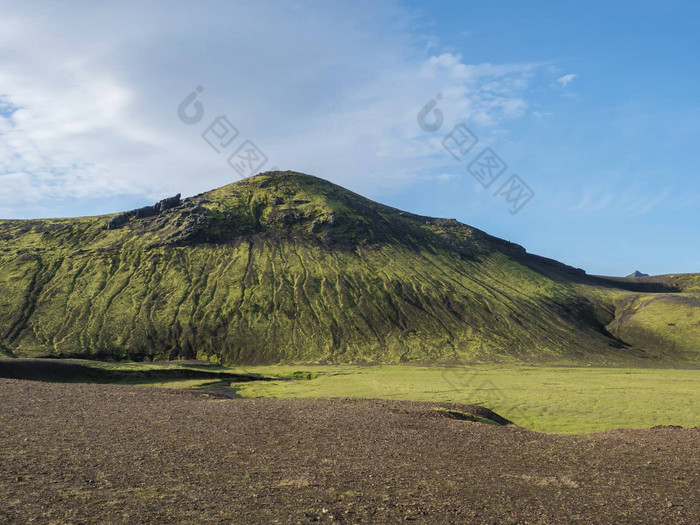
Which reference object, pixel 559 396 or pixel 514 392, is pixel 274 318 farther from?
pixel 559 396

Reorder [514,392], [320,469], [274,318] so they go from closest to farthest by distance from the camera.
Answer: [320,469] → [514,392] → [274,318]

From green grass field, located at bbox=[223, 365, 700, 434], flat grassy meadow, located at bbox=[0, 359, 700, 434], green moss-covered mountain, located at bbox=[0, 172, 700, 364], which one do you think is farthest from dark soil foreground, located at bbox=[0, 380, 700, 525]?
green moss-covered mountain, located at bbox=[0, 172, 700, 364]

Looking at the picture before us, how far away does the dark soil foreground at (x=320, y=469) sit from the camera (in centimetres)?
1945

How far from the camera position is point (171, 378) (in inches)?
3487

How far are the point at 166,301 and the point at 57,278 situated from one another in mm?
40547

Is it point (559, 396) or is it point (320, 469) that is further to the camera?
point (559, 396)

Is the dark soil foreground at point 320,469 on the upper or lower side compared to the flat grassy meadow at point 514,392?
upper

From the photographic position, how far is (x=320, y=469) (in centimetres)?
2586

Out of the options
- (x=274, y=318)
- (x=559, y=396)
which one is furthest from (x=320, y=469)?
(x=274, y=318)

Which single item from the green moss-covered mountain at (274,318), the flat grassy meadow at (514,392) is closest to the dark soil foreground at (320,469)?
the flat grassy meadow at (514,392)

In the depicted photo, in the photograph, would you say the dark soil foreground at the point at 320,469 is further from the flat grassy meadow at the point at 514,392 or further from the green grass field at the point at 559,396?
the flat grassy meadow at the point at 514,392

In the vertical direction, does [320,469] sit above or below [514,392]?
above

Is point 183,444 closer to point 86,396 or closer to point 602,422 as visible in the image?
point 86,396

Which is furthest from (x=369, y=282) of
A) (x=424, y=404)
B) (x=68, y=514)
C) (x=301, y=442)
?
(x=68, y=514)
